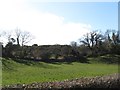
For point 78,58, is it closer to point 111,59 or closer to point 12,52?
point 111,59

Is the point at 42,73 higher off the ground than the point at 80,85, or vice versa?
the point at 80,85

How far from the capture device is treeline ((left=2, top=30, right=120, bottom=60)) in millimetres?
83188

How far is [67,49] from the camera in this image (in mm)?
92000

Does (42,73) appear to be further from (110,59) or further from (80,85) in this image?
(110,59)

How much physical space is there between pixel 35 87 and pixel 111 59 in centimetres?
7480

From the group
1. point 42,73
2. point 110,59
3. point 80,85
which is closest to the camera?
point 80,85

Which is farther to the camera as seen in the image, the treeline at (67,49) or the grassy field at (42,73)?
the treeline at (67,49)

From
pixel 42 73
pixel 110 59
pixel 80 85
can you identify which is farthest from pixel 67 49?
pixel 80 85

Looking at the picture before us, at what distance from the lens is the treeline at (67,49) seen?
273 feet

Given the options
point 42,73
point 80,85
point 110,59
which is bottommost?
point 110,59

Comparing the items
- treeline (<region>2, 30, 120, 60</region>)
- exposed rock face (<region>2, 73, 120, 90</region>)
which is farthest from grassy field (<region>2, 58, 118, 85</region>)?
treeline (<region>2, 30, 120, 60</region>)

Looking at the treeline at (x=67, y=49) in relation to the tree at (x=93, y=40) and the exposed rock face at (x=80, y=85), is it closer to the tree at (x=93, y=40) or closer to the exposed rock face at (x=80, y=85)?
the tree at (x=93, y=40)

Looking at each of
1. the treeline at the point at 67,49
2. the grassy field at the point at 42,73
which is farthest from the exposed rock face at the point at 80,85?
the treeline at the point at 67,49

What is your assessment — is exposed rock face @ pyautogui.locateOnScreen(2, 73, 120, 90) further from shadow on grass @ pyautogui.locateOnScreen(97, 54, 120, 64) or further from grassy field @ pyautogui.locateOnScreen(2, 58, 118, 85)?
shadow on grass @ pyautogui.locateOnScreen(97, 54, 120, 64)
